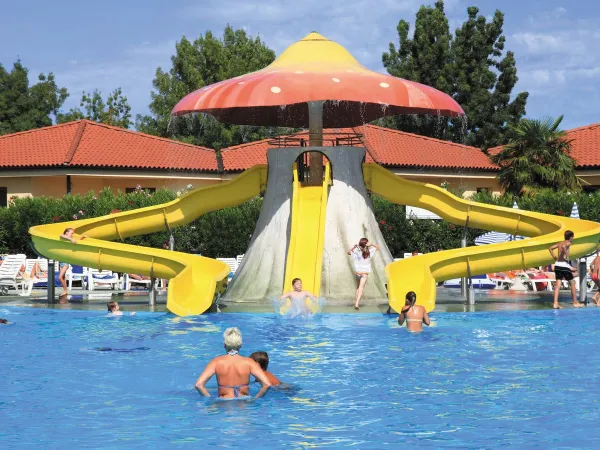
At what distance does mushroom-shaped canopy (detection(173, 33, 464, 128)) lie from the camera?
1998cm

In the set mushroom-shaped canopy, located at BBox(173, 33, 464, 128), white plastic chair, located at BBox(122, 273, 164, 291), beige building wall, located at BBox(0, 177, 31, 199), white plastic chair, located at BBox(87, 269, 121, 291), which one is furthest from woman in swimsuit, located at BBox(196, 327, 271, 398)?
beige building wall, located at BBox(0, 177, 31, 199)

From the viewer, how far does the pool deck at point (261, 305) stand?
2115 cm

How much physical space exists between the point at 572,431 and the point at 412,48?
49.9 meters

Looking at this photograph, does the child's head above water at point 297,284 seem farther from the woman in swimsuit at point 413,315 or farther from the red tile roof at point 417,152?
the red tile roof at point 417,152

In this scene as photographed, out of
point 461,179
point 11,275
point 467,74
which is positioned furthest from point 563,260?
point 467,74

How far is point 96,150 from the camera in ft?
141

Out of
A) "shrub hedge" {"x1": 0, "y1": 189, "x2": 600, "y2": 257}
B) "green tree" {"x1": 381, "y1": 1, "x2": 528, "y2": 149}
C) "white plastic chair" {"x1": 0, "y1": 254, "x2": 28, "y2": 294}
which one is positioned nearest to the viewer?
"white plastic chair" {"x1": 0, "y1": 254, "x2": 28, "y2": 294}

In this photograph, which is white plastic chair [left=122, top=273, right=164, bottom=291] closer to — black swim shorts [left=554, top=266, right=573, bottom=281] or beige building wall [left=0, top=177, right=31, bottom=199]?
black swim shorts [left=554, top=266, right=573, bottom=281]

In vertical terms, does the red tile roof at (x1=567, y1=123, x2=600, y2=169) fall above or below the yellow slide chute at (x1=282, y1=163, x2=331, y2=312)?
above

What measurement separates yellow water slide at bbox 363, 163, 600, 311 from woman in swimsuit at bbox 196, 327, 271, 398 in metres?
7.91

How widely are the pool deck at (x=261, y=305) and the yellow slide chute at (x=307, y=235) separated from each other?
0.76 metres

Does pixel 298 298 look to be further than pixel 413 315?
Yes

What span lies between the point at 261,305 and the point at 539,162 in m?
21.0

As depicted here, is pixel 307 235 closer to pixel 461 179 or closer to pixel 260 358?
pixel 260 358
